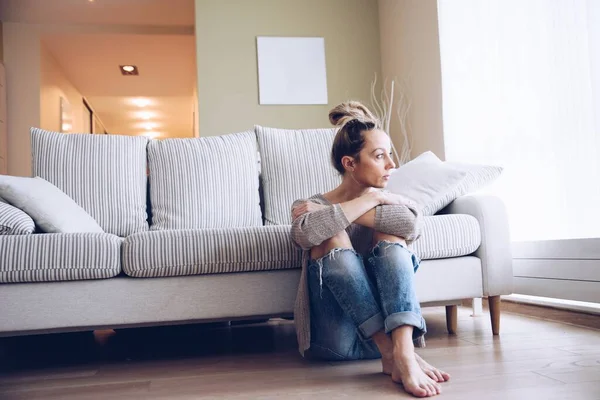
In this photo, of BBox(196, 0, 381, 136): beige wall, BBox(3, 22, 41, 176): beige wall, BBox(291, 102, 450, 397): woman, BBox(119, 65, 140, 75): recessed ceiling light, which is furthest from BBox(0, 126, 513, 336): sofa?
BBox(119, 65, 140, 75): recessed ceiling light

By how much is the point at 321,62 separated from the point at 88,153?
2.47 metres

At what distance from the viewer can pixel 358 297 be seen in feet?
5.05

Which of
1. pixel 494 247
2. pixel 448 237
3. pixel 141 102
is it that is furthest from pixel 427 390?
pixel 141 102

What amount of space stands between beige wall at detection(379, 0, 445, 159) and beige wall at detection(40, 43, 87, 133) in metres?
3.41

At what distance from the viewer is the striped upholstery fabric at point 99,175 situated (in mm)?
2461

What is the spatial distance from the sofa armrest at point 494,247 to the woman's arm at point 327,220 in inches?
27.9

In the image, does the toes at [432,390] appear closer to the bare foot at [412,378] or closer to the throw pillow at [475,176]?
the bare foot at [412,378]

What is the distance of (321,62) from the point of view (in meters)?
4.57

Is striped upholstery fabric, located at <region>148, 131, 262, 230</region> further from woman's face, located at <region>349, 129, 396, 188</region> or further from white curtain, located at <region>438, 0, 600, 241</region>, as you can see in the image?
white curtain, located at <region>438, 0, 600, 241</region>

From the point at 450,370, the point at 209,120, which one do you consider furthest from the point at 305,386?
the point at 209,120

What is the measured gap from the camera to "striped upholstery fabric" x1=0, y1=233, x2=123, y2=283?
1803mm

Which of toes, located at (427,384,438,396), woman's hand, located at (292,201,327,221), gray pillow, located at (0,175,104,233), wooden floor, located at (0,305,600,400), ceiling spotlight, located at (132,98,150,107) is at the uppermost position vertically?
ceiling spotlight, located at (132,98,150,107)

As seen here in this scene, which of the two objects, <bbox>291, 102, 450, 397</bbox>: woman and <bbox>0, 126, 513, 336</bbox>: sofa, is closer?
<bbox>291, 102, 450, 397</bbox>: woman

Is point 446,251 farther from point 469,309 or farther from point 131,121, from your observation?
point 131,121
